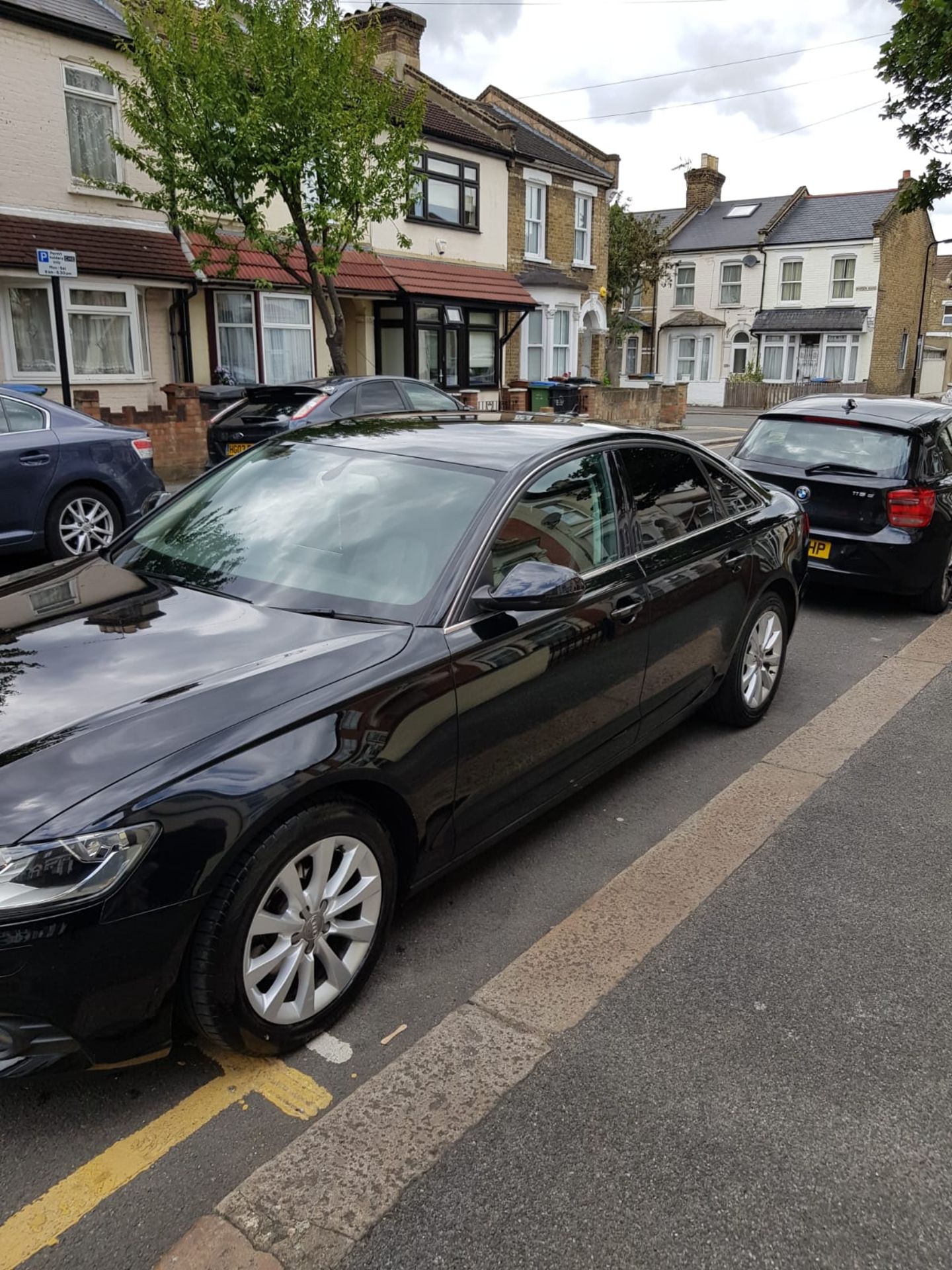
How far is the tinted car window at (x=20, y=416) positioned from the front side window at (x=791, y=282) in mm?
40566

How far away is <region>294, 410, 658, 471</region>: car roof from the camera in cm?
378

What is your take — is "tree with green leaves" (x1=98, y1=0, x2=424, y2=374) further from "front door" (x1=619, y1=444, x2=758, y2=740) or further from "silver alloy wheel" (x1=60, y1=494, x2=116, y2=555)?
"front door" (x1=619, y1=444, x2=758, y2=740)

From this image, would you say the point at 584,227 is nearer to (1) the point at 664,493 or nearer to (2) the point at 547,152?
(2) the point at 547,152

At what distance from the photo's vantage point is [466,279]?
2244 cm

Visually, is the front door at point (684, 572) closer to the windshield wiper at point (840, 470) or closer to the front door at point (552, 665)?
the front door at point (552, 665)

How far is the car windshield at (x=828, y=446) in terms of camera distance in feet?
23.9

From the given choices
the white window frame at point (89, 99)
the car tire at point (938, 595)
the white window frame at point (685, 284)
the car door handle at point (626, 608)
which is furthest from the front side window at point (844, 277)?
the car door handle at point (626, 608)

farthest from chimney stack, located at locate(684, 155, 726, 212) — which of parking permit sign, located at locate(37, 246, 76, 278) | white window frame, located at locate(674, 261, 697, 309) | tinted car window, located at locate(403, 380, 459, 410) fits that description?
parking permit sign, located at locate(37, 246, 76, 278)

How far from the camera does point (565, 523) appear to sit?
3793mm

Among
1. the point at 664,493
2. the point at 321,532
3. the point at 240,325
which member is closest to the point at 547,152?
the point at 240,325

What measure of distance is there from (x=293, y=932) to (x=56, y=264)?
10.1 metres

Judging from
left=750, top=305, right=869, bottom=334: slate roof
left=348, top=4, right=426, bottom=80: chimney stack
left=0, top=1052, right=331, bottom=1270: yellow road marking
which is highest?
left=348, top=4, right=426, bottom=80: chimney stack

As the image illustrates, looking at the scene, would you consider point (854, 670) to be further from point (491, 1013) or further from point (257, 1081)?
point (257, 1081)

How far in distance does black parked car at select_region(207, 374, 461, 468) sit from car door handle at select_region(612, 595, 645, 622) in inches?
327
